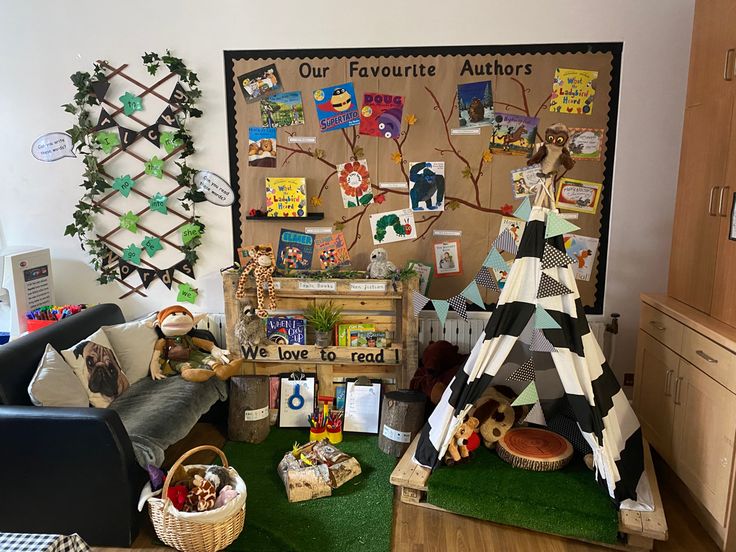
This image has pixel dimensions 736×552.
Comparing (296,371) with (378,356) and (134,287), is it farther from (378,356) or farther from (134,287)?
(134,287)

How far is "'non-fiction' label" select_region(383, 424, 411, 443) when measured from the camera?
301 centimetres

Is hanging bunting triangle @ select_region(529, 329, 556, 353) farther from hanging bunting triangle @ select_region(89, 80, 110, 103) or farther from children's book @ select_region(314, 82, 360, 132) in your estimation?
hanging bunting triangle @ select_region(89, 80, 110, 103)

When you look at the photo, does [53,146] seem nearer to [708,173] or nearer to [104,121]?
[104,121]

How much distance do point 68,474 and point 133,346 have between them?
34.9 inches

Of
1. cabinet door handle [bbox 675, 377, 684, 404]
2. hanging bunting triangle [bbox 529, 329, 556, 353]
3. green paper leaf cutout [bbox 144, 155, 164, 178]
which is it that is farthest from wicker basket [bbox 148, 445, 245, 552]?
cabinet door handle [bbox 675, 377, 684, 404]

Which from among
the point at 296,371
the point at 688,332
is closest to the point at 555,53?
the point at 688,332

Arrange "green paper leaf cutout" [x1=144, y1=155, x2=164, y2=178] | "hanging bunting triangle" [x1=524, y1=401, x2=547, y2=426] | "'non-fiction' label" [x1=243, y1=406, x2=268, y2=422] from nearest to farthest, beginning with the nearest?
"hanging bunting triangle" [x1=524, y1=401, x2=547, y2=426] → "'non-fiction' label" [x1=243, y1=406, x2=268, y2=422] → "green paper leaf cutout" [x1=144, y1=155, x2=164, y2=178]

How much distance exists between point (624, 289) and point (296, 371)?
6.54 ft

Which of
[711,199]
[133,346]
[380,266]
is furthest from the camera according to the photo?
[380,266]

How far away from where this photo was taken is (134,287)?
371cm

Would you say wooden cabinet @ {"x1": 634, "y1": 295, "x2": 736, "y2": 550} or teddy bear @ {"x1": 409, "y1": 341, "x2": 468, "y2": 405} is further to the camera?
teddy bear @ {"x1": 409, "y1": 341, "x2": 468, "y2": 405}

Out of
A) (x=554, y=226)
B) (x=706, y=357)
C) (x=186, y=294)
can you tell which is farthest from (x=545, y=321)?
(x=186, y=294)

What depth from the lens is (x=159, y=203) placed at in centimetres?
355

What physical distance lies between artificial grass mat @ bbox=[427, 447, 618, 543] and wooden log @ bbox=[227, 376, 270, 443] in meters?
1.08
